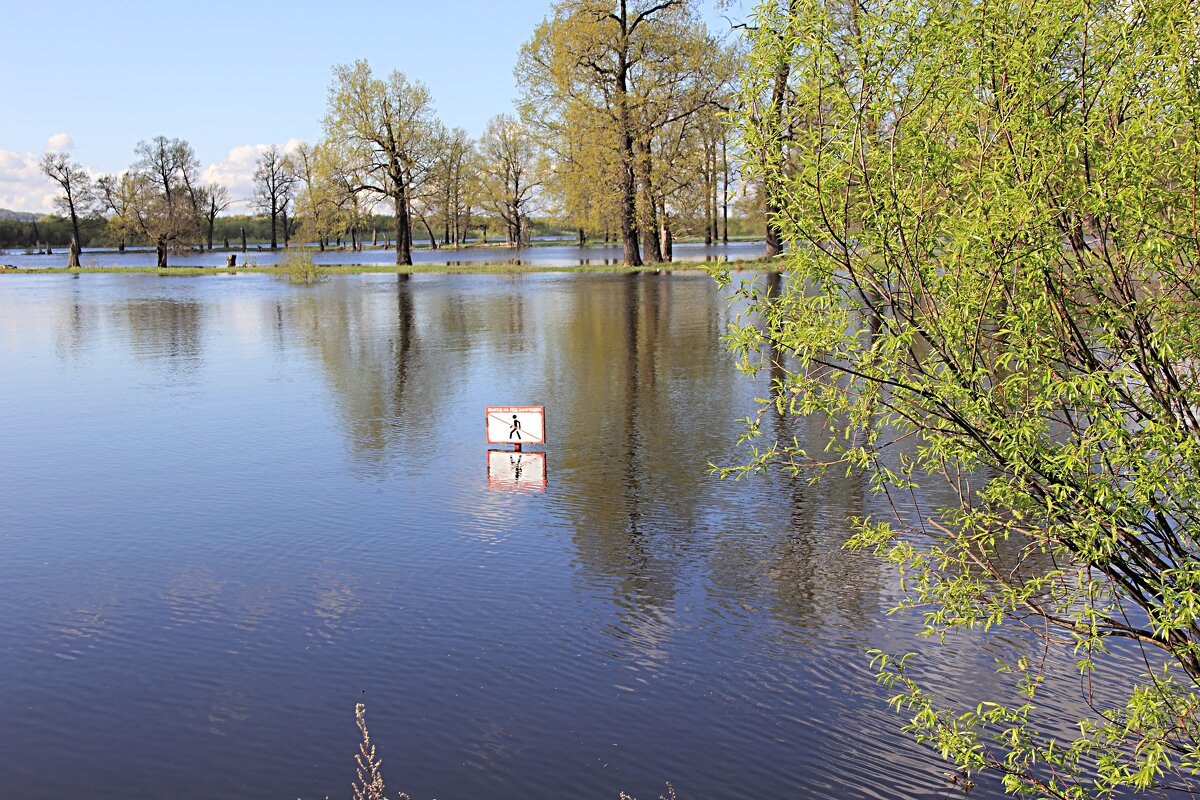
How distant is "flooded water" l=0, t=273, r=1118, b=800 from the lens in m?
6.86

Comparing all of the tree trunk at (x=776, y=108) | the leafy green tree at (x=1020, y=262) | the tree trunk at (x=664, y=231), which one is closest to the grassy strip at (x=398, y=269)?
the tree trunk at (x=664, y=231)

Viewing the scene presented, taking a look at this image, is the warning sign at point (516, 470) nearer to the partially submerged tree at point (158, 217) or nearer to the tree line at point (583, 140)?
the tree line at point (583, 140)

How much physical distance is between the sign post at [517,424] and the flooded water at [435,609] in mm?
421

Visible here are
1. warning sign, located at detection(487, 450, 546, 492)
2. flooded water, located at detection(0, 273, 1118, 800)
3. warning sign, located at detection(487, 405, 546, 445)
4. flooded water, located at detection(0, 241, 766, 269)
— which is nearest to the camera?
flooded water, located at detection(0, 273, 1118, 800)

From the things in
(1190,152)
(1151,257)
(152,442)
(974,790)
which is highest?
(1190,152)

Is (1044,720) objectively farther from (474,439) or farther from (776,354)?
(776,354)

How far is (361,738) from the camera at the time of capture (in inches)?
281

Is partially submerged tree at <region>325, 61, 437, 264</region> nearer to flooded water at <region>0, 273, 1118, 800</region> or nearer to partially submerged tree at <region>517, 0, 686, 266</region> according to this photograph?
partially submerged tree at <region>517, 0, 686, 266</region>

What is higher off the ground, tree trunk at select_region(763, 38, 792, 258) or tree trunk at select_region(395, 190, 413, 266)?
tree trunk at select_region(395, 190, 413, 266)

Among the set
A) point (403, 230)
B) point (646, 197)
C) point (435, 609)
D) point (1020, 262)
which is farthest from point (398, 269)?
point (1020, 262)

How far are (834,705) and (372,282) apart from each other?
49239 mm

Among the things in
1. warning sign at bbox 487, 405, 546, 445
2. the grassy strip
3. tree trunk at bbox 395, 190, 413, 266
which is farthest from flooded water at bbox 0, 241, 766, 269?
warning sign at bbox 487, 405, 546, 445

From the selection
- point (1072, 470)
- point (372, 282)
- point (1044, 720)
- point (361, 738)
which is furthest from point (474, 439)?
point (372, 282)

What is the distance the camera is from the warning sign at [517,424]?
1477 centimetres
